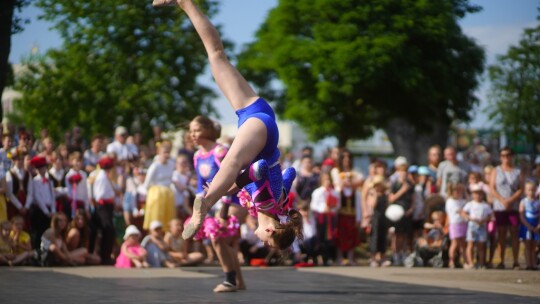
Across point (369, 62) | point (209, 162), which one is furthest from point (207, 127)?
point (369, 62)

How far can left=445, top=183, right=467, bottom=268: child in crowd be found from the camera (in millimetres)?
18438

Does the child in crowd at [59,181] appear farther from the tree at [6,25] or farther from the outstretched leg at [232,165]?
the outstretched leg at [232,165]

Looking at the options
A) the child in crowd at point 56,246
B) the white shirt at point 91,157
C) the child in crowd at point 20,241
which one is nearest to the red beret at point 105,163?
the white shirt at point 91,157

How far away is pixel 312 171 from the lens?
1978cm

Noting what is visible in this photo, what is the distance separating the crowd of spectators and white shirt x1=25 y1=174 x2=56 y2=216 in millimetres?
20

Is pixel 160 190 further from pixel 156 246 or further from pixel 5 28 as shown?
pixel 5 28

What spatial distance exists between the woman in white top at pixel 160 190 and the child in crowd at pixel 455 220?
4819 mm

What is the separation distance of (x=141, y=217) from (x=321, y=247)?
3252 millimetres

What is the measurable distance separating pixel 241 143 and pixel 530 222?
36.2ft

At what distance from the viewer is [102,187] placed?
17672mm

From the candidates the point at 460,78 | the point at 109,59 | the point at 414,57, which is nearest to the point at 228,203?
the point at 414,57

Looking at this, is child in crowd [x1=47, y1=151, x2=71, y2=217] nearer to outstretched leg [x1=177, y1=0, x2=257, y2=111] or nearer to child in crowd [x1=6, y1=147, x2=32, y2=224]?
child in crowd [x1=6, y1=147, x2=32, y2=224]

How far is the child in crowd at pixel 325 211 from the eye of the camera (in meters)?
18.8

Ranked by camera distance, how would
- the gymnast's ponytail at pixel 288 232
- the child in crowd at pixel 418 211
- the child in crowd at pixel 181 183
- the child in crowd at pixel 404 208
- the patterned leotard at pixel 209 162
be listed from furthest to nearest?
1. the child in crowd at pixel 418 211
2. the child in crowd at pixel 404 208
3. the child in crowd at pixel 181 183
4. the patterned leotard at pixel 209 162
5. the gymnast's ponytail at pixel 288 232
